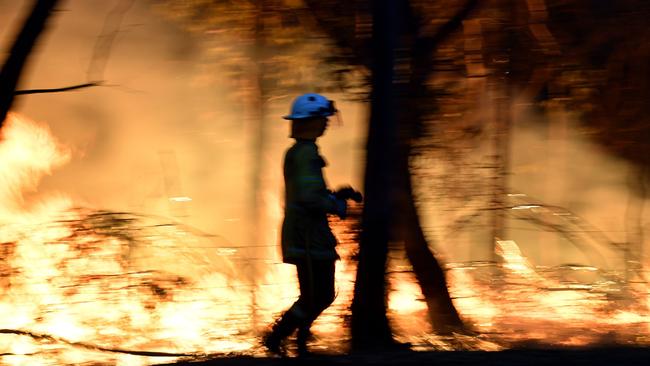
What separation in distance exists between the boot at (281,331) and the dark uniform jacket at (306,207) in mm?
380

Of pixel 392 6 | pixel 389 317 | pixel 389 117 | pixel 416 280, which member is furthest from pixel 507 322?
pixel 392 6

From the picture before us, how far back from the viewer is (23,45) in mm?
8125

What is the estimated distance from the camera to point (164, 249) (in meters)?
8.83

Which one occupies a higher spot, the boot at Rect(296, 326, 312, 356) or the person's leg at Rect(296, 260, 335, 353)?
the person's leg at Rect(296, 260, 335, 353)

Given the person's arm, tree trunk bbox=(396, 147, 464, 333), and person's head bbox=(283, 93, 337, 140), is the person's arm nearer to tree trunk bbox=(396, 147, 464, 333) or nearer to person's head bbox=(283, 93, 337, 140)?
person's head bbox=(283, 93, 337, 140)

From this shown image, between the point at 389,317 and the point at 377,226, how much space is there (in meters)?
0.76

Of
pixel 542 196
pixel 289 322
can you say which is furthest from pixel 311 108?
pixel 542 196

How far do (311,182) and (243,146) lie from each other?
2351 millimetres

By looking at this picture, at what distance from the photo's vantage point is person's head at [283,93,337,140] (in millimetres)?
6910

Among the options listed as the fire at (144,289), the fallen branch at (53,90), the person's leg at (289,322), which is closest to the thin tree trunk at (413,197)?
the fire at (144,289)

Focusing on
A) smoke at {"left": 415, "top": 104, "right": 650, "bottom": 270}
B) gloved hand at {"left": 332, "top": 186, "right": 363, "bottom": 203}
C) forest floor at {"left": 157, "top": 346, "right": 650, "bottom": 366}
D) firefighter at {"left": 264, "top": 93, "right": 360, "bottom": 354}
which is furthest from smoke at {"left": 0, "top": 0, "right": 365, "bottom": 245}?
forest floor at {"left": 157, "top": 346, "right": 650, "bottom": 366}

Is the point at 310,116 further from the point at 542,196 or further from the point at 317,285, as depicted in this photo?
the point at 542,196

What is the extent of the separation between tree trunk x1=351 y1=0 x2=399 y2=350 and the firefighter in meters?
0.74

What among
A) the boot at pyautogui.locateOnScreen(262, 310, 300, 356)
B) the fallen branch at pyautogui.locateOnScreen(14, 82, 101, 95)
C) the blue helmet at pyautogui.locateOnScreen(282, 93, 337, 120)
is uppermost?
the fallen branch at pyautogui.locateOnScreen(14, 82, 101, 95)
